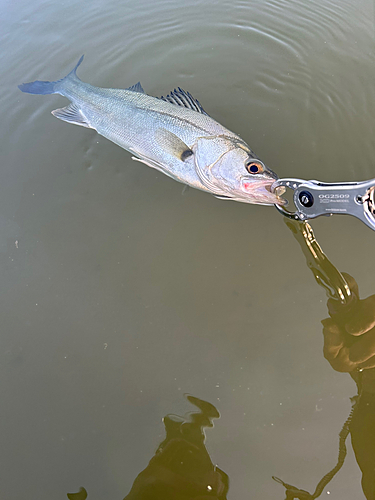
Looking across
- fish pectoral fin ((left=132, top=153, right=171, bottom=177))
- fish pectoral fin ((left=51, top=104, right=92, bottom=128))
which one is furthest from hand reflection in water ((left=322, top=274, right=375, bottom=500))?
fish pectoral fin ((left=51, top=104, right=92, bottom=128))

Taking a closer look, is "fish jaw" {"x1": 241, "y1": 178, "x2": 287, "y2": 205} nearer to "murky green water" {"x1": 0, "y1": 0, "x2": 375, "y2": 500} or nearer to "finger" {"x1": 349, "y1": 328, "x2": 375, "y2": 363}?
"murky green water" {"x1": 0, "y1": 0, "x2": 375, "y2": 500}

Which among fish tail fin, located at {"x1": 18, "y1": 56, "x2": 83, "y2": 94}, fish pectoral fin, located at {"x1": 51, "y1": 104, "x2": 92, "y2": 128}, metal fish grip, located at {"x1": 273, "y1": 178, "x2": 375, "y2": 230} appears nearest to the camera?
metal fish grip, located at {"x1": 273, "y1": 178, "x2": 375, "y2": 230}

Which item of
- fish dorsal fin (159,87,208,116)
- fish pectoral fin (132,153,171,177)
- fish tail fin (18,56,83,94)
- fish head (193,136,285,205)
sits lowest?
fish pectoral fin (132,153,171,177)

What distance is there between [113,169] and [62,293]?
49.3 inches

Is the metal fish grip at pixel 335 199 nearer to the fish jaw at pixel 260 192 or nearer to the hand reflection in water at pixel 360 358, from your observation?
the fish jaw at pixel 260 192

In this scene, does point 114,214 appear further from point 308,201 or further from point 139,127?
point 308,201

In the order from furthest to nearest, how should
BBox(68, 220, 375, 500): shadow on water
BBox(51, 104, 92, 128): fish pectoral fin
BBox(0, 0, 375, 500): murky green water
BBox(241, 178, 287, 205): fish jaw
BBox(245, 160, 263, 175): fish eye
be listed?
BBox(51, 104, 92, 128): fish pectoral fin, BBox(245, 160, 263, 175): fish eye, BBox(241, 178, 287, 205): fish jaw, BBox(0, 0, 375, 500): murky green water, BBox(68, 220, 375, 500): shadow on water

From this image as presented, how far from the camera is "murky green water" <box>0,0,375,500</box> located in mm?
1973

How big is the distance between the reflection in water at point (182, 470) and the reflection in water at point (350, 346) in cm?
43

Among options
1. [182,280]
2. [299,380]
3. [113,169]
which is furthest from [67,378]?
[113,169]

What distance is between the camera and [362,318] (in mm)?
2189

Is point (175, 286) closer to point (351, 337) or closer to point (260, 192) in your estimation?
point (260, 192)

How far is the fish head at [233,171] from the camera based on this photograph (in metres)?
2.14

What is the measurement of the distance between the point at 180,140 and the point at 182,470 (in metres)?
2.35
